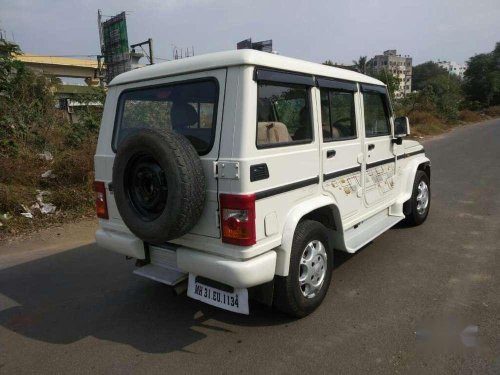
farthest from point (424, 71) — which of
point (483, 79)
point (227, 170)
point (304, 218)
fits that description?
point (227, 170)

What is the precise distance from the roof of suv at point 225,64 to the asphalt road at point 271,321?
1977 mm

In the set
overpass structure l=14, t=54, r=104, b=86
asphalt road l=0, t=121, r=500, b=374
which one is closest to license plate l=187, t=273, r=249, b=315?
asphalt road l=0, t=121, r=500, b=374

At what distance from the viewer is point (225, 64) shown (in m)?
2.78

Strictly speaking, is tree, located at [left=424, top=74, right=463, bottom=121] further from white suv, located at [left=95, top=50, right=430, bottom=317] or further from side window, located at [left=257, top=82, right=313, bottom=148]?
side window, located at [left=257, top=82, right=313, bottom=148]

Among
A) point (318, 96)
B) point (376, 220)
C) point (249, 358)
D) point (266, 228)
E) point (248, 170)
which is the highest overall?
point (318, 96)

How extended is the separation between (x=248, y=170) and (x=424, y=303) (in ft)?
6.61

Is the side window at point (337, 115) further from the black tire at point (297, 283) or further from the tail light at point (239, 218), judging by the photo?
the tail light at point (239, 218)

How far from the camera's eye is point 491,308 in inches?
131

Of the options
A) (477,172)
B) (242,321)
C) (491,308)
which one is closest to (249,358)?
(242,321)

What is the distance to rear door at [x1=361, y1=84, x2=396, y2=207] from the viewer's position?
4.25 m

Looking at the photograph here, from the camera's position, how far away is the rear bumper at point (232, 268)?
8.87 feet

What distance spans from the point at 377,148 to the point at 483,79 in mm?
63945

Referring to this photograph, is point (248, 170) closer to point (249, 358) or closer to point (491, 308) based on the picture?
point (249, 358)

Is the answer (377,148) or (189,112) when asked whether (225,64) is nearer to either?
(189,112)
